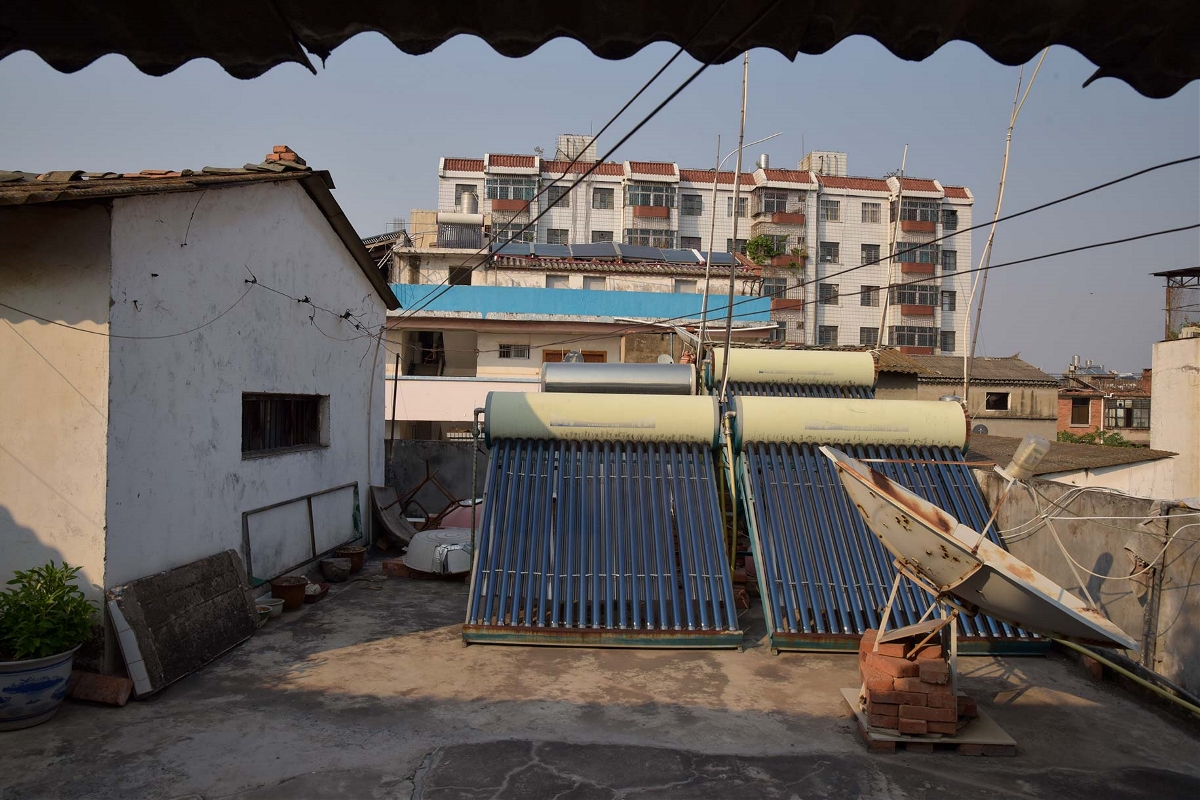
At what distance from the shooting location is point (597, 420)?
317 inches

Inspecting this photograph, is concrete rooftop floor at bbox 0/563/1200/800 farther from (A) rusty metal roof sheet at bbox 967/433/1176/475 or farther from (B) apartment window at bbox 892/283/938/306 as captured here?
(B) apartment window at bbox 892/283/938/306

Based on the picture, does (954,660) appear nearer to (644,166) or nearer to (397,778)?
(397,778)

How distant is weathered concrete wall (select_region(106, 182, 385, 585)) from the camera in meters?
6.41

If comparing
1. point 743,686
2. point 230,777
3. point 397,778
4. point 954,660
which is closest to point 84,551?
point 230,777

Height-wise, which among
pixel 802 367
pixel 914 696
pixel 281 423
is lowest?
pixel 914 696

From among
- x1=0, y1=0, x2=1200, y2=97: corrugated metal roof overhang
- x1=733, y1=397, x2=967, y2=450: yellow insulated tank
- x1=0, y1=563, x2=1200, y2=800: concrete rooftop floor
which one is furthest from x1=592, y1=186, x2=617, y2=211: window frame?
x1=0, y1=0, x2=1200, y2=97: corrugated metal roof overhang

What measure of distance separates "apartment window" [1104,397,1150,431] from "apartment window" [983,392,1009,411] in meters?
9.49

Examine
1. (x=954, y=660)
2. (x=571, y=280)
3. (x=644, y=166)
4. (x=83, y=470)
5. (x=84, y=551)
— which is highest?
(x=644, y=166)

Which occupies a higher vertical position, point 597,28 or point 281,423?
point 597,28

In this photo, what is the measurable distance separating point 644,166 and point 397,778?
142ft

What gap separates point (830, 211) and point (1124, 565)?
43.4 meters

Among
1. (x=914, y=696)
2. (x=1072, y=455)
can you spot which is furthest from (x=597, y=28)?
(x=1072, y=455)

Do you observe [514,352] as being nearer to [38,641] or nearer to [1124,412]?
[38,641]

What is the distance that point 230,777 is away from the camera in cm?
466
